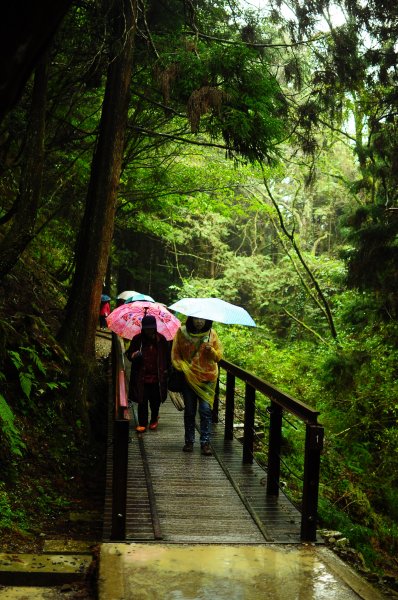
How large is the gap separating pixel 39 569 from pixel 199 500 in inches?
84.3

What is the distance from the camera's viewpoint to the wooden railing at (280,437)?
213 inches

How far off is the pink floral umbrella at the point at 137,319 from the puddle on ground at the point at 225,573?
16.6 ft

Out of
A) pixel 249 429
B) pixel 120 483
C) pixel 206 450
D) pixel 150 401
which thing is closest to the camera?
pixel 120 483

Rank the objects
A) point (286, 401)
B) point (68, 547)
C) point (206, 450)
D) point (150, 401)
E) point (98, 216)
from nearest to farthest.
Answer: point (68, 547) < point (286, 401) < point (206, 450) < point (150, 401) < point (98, 216)

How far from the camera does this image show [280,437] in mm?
6668

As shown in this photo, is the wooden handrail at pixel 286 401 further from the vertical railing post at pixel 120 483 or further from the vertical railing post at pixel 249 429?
the vertical railing post at pixel 120 483

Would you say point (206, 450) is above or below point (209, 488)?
above

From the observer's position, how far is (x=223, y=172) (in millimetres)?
17688

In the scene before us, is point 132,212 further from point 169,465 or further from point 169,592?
point 169,592

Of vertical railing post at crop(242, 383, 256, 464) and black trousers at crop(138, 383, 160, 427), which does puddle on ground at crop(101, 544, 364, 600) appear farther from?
black trousers at crop(138, 383, 160, 427)

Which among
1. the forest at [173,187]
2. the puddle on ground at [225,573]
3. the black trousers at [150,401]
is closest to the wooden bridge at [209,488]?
the puddle on ground at [225,573]

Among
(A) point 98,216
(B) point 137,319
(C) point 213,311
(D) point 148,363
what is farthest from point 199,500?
(A) point 98,216

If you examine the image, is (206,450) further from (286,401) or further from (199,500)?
(286,401)

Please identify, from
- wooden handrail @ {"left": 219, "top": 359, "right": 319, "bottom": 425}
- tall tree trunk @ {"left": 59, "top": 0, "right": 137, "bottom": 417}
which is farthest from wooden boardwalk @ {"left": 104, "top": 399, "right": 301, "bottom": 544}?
tall tree trunk @ {"left": 59, "top": 0, "right": 137, "bottom": 417}
